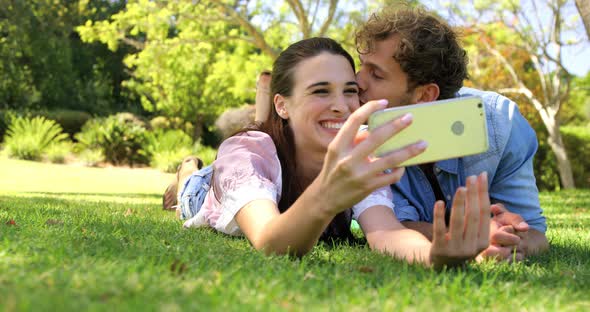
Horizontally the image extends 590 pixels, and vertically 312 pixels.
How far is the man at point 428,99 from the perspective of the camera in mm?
3785

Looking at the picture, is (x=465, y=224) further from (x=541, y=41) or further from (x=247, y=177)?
(x=541, y=41)

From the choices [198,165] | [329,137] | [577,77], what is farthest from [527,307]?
[577,77]

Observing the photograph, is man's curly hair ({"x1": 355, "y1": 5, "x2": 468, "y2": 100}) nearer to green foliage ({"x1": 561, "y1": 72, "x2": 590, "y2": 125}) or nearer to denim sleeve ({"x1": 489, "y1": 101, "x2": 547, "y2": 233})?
denim sleeve ({"x1": 489, "y1": 101, "x2": 547, "y2": 233})

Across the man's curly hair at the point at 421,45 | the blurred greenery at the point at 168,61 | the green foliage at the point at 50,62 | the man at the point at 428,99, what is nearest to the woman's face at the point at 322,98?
the man at the point at 428,99

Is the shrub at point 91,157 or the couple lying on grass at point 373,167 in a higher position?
the couple lying on grass at point 373,167

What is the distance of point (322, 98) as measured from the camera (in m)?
3.37

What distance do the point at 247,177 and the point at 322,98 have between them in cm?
63

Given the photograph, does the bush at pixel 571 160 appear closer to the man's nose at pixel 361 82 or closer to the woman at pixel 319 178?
the man's nose at pixel 361 82

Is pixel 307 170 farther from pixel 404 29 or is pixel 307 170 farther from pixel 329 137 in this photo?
pixel 404 29

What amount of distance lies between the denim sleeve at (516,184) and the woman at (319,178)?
90 cm

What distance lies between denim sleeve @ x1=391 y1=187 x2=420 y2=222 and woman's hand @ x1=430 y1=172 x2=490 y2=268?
4.54ft

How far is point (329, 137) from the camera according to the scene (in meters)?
3.35

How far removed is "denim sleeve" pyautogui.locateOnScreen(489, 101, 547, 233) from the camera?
3.83m

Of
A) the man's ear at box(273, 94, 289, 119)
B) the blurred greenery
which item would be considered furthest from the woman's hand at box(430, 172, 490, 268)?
the blurred greenery
